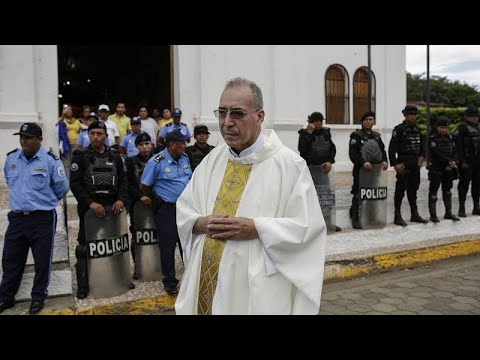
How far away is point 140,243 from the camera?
568cm

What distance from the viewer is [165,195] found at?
5379mm

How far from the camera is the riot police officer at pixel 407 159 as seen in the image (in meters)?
7.60

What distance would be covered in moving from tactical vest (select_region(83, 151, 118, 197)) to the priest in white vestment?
2.58m

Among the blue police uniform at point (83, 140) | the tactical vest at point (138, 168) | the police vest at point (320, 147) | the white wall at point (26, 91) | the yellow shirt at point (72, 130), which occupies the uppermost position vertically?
the white wall at point (26, 91)

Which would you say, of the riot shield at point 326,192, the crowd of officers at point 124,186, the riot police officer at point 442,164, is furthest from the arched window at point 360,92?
the crowd of officers at point 124,186

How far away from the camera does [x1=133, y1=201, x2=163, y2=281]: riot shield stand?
567cm

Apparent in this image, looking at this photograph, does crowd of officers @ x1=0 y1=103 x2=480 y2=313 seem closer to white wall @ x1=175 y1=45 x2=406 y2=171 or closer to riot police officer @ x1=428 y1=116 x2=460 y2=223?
riot police officer @ x1=428 y1=116 x2=460 y2=223

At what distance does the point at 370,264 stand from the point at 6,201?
246 inches

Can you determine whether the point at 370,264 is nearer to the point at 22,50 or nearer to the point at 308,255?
the point at 308,255

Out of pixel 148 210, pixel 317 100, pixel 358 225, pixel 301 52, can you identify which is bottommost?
pixel 358 225

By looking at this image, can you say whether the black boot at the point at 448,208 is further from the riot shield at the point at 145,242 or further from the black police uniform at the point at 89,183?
the black police uniform at the point at 89,183

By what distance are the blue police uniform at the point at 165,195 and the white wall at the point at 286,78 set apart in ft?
20.0

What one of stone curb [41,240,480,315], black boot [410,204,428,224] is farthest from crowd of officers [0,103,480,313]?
black boot [410,204,428,224]

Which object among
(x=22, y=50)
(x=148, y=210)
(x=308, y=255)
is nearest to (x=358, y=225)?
(x=148, y=210)
